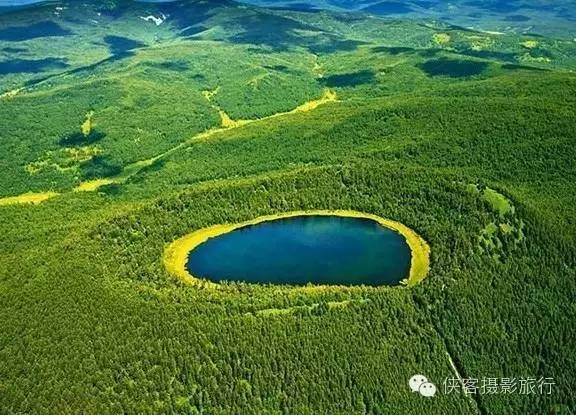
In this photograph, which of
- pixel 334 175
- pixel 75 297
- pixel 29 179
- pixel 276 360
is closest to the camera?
pixel 276 360

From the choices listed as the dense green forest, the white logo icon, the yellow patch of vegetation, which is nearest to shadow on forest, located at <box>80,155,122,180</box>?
the dense green forest

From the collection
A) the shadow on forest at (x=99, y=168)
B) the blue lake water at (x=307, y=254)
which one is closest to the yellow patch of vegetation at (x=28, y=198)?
the shadow on forest at (x=99, y=168)

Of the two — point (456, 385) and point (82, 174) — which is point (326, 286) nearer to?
point (456, 385)

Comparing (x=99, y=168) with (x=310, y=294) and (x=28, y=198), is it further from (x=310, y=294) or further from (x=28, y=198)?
(x=310, y=294)

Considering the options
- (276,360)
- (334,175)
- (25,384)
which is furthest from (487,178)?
(25,384)

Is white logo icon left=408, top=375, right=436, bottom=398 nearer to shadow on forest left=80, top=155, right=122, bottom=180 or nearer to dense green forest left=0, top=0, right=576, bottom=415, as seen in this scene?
dense green forest left=0, top=0, right=576, bottom=415

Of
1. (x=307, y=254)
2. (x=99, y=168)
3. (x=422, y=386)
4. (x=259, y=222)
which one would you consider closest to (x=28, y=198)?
(x=99, y=168)
